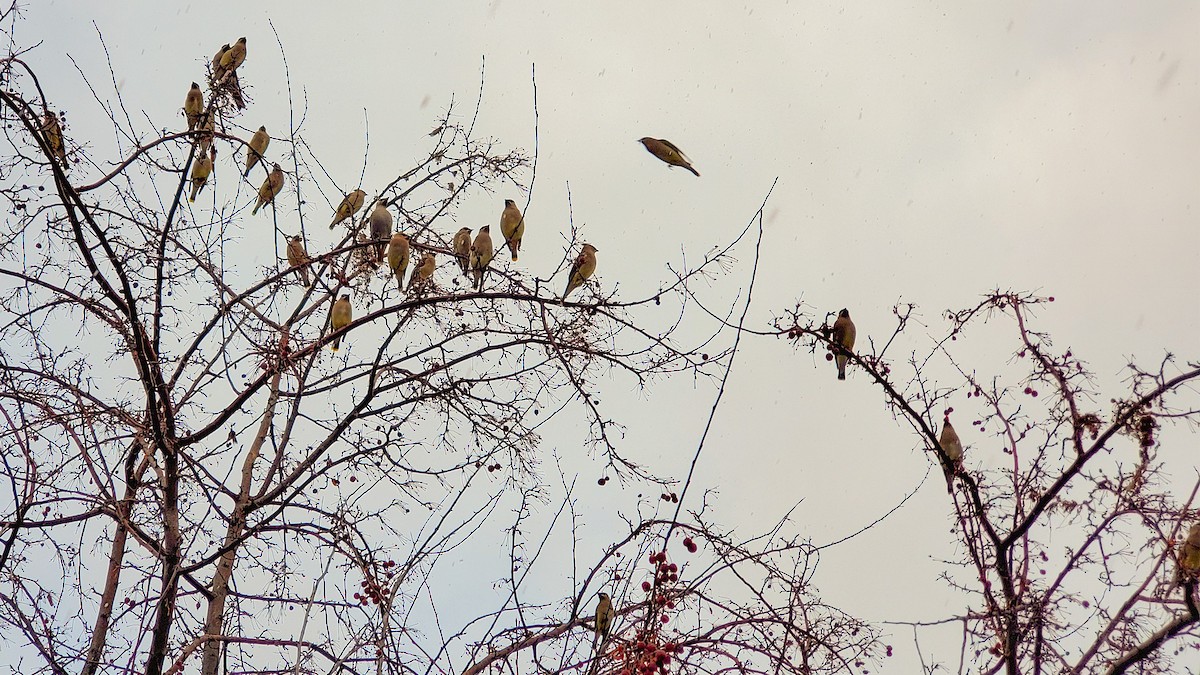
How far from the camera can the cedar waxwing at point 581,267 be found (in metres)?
5.11

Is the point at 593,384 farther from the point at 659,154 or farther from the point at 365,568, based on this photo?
the point at 659,154

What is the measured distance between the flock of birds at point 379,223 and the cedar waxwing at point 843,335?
1.1 inches

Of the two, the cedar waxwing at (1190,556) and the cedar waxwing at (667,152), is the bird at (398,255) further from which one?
the cedar waxwing at (1190,556)

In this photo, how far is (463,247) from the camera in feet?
21.8

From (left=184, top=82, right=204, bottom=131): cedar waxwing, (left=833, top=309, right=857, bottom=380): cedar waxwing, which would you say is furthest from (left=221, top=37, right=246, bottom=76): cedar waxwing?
(left=833, top=309, right=857, bottom=380): cedar waxwing

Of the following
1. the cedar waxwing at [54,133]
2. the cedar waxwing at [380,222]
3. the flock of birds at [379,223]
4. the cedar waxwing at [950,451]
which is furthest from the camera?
the cedar waxwing at [380,222]

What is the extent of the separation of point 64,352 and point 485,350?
192 cm

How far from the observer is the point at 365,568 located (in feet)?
16.0

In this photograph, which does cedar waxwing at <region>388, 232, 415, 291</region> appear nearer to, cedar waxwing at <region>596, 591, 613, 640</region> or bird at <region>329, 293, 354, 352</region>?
bird at <region>329, 293, 354, 352</region>

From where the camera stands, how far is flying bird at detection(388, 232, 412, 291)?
6.29m

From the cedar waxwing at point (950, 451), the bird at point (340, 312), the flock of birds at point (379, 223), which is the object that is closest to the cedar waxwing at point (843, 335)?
the flock of birds at point (379, 223)

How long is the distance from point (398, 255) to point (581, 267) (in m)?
1.29

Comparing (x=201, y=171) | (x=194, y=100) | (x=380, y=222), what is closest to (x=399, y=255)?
(x=380, y=222)

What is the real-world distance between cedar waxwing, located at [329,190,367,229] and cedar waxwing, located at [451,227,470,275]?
0.63m
